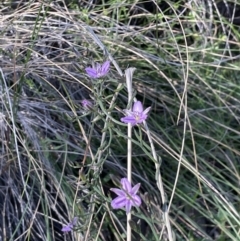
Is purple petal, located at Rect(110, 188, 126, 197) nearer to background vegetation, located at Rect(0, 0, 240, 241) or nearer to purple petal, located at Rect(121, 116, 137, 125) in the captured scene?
purple petal, located at Rect(121, 116, 137, 125)

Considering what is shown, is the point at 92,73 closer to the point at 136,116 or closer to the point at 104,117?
the point at 136,116

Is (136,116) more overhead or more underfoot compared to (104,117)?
more overhead

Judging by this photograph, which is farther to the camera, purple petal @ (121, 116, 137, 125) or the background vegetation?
the background vegetation

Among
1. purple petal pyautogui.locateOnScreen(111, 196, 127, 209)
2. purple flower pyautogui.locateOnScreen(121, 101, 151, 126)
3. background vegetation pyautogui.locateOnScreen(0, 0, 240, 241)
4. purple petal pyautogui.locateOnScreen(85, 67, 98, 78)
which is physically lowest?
background vegetation pyautogui.locateOnScreen(0, 0, 240, 241)

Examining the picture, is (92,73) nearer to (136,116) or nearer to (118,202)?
(136,116)

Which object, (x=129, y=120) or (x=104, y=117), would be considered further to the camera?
(x=104, y=117)

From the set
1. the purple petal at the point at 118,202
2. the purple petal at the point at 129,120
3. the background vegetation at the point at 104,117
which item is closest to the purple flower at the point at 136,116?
the purple petal at the point at 129,120

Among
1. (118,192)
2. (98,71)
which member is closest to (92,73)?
(98,71)

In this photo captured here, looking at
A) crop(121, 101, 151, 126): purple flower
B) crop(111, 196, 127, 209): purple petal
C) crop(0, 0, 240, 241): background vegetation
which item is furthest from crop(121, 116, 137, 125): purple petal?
crop(0, 0, 240, 241): background vegetation
